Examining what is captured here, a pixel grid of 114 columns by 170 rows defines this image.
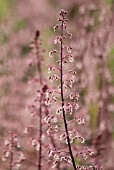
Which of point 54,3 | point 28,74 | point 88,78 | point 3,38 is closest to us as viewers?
point 88,78

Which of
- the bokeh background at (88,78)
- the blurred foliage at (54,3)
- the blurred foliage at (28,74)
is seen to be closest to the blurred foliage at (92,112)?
the bokeh background at (88,78)

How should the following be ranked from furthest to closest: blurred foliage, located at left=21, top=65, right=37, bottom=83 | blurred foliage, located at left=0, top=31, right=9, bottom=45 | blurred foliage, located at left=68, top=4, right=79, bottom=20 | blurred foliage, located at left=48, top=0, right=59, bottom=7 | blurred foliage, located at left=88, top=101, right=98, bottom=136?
blurred foliage, located at left=48, top=0, right=59, bottom=7, blurred foliage, located at left=68, top=4, right=79, bottom=20, blurred foliage, located at left=21, top=65, right=37, bottom=83, blurred foliage, located at left=0, top=31, right=9, bottom=45, blurred foliage, located at left=88, top=101, right=98, bottom=136

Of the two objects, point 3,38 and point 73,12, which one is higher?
point 73,12

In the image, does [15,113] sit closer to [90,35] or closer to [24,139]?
[24,139]

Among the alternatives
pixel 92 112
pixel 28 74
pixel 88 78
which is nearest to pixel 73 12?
pixel 28 74

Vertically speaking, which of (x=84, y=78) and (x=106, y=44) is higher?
(x=106, y=44)

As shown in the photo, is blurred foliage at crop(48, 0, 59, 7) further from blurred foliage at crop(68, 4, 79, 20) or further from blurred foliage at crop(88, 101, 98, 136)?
blurred foliage at crop(88, 101, 98, 136)

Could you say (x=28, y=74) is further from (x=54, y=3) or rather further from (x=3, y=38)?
(x=54, y=3)

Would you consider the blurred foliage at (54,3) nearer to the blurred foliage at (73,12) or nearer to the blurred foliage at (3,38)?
the blurred foliage at (73,12)

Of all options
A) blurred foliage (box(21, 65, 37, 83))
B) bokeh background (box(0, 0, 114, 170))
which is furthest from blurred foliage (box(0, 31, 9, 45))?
blurred foliage (box(21, 65, 37, 83))

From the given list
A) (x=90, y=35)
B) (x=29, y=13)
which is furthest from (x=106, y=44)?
(x=29, y=13)

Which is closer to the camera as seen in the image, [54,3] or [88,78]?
[88,78]
